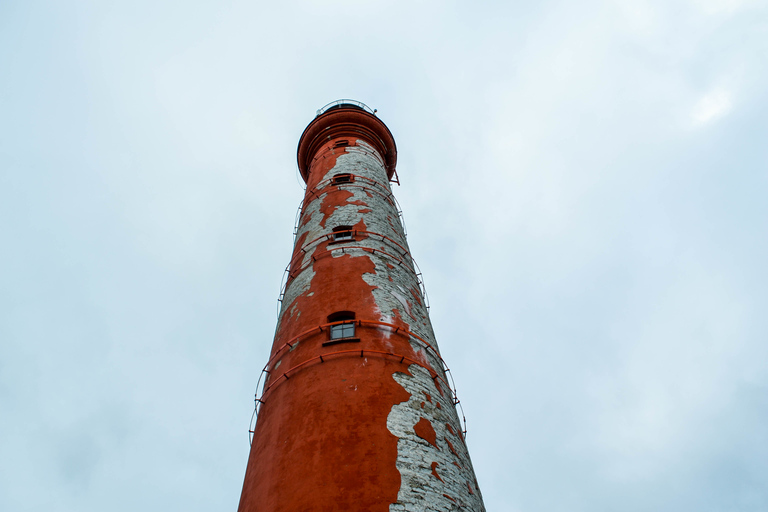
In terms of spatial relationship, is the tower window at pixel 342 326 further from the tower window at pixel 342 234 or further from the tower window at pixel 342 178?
the tower window at pixel 342 178

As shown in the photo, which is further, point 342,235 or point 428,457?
point 342,235

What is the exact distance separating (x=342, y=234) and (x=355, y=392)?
16.8ft

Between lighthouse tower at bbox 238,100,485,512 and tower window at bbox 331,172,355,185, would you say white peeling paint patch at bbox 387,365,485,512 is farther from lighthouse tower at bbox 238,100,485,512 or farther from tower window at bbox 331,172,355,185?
tower window at bbox 331,172,355,185

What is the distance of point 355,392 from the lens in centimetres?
823

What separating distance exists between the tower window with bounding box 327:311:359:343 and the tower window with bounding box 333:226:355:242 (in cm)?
270

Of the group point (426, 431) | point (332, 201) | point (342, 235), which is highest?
point (332, 201)

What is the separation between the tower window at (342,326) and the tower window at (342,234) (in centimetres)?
270

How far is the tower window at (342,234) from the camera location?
40.8ft

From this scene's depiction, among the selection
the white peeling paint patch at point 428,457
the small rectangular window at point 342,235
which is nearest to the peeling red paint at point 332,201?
the small rectangular window at point 342,235

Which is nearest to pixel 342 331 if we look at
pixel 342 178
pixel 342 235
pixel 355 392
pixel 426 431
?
pixel 355 392

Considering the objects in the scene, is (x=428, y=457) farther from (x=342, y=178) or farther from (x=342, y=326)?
(x=342, y=178)

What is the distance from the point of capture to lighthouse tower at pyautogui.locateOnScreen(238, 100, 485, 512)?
7.09 metres

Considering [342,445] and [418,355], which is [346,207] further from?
[342,445]

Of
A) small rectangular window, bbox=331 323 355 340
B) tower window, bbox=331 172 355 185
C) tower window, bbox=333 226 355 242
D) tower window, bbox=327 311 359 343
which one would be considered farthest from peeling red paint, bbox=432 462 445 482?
tower window, bbox=331 172 355 185
